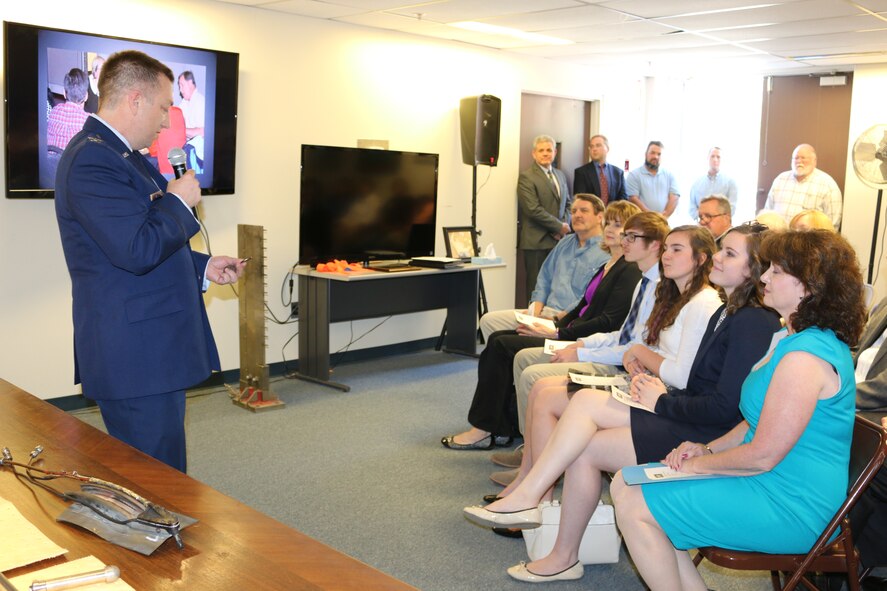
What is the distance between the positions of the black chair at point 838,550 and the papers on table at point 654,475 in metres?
0.19

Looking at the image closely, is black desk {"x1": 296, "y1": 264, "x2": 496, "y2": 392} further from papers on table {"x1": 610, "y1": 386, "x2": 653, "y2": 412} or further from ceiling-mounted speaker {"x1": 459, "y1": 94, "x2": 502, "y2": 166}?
papers on table {"x1": 610, "y1": 386, "x2": 653, "y2": 412}

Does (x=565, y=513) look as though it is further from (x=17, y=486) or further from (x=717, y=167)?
(x=717, y=167)

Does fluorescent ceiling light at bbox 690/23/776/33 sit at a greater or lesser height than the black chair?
greater

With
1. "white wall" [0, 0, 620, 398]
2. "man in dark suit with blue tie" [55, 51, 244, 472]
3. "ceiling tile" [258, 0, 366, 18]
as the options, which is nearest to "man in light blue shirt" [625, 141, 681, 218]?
"white wall" [0, 0, 620, 398]

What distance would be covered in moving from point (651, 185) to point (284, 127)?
13.9ft

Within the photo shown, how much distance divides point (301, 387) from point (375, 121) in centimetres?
218

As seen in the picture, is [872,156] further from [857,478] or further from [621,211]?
[857,478]

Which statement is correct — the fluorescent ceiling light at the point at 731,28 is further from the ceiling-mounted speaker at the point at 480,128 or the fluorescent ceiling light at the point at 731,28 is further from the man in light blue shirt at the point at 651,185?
the man in light blue shirt at the point at 651,185

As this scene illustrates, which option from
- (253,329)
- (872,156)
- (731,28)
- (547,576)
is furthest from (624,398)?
(872,156)

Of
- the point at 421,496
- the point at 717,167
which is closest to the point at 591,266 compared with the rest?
the point at 421,496

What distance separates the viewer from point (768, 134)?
385 inches

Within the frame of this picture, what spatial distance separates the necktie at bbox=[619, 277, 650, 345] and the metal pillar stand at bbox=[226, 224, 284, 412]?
7.80 feet

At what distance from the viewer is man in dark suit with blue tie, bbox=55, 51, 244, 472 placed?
2199mm

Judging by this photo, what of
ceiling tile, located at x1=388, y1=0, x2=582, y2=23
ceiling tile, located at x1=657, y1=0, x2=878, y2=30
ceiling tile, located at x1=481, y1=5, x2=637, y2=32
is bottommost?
ceiling tile, located at x1=388, y1=0, x2=582, y2=23
